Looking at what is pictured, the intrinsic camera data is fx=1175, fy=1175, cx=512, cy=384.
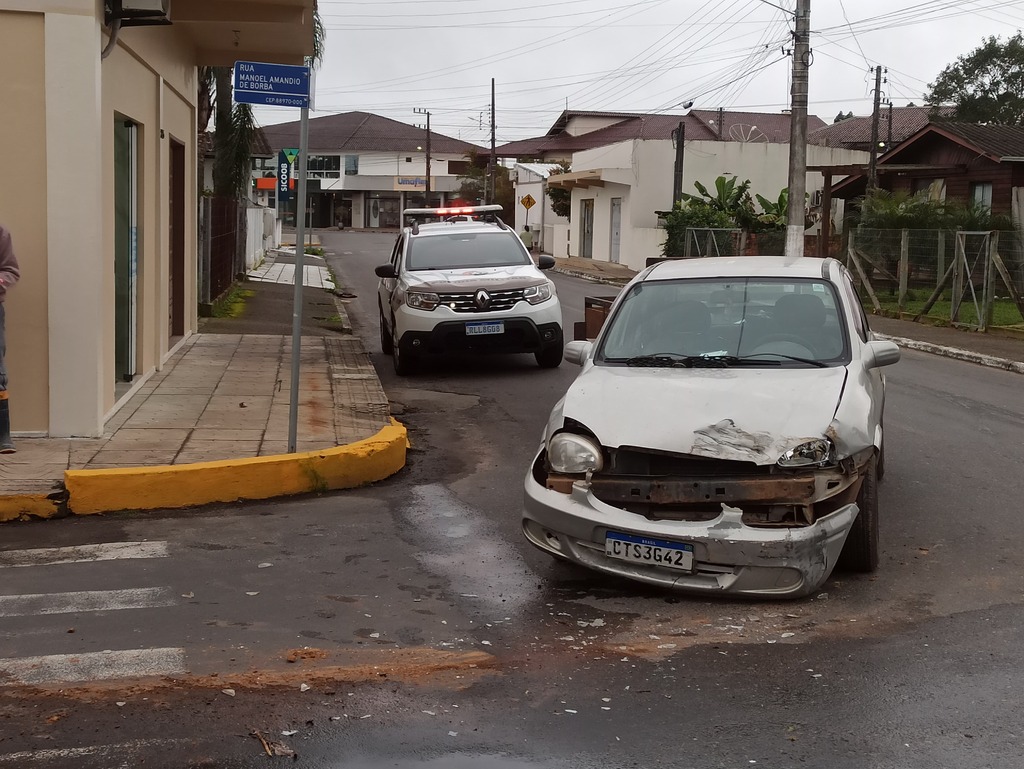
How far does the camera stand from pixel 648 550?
5387mm

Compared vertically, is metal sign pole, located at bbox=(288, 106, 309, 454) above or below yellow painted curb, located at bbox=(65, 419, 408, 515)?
above

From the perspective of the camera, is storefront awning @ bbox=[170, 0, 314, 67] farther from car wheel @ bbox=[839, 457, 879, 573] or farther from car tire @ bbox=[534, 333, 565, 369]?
car wheel @ bbox=[839, 457, 879, 573]

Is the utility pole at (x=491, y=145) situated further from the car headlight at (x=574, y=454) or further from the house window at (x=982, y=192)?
the car headlight at (x=574, y=454)

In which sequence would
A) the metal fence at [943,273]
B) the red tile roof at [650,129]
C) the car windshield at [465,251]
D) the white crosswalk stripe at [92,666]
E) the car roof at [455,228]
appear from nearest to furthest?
the white crosswalk stripe at [92,666]
the car windshield at [465,251]
the car roof at [455,228]
the metal fence at [943,273]
the red tile roof at [650,129]

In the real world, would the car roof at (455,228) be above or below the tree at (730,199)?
below

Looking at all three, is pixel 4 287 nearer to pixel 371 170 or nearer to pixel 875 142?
pixel 875 142

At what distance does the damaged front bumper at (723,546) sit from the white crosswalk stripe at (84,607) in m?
1.91

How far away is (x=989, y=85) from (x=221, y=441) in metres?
62.2

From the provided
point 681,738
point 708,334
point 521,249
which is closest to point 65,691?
point 681,738

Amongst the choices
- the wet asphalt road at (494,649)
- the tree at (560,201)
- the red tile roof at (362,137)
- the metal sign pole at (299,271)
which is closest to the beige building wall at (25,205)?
the metal sign pole at (299,271)

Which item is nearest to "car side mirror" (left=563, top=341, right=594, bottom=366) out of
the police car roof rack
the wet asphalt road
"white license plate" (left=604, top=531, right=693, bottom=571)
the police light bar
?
the wet asphalt road

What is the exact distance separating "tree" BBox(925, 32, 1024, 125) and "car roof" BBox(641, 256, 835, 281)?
57864mm

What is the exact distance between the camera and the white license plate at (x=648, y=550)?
532cm

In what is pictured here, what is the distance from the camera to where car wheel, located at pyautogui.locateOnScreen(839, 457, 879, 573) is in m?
5.71
